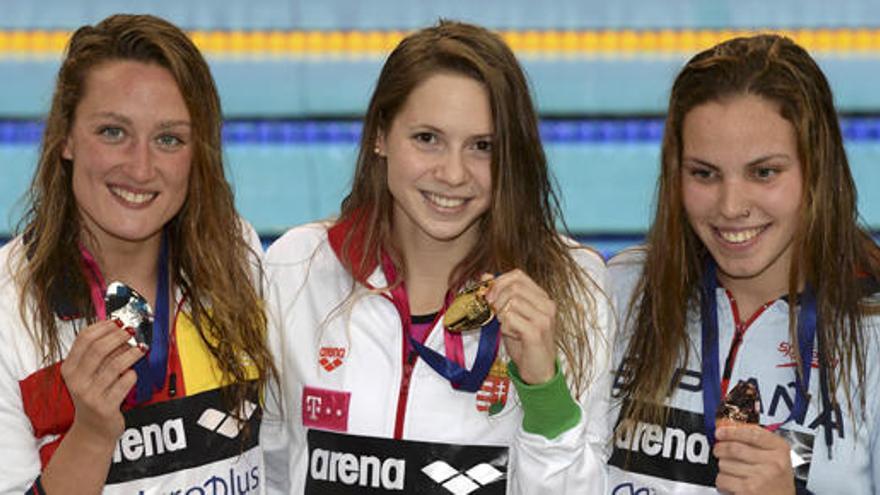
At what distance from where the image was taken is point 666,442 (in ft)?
8.25

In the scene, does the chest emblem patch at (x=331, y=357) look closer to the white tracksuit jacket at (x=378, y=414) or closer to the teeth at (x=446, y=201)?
the white tracksuit jacket at (x=378, y=414)

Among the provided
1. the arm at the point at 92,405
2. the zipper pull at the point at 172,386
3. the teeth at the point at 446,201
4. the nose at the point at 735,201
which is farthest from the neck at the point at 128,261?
the nose at the point at 735,201

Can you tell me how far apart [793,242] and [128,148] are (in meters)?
1.09

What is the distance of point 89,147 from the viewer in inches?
98.4

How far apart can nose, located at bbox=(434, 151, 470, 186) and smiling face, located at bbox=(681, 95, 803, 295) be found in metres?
0.37

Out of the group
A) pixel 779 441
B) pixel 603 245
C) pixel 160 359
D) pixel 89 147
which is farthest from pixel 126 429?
pixel 603 245

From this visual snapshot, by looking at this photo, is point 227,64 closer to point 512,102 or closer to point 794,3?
point 794,3

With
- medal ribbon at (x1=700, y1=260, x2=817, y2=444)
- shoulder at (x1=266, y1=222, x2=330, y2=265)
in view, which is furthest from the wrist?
shoulder at (x1=266, y1=222, x2=330, y2=265)

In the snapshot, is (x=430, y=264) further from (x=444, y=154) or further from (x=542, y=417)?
(x=542, y=417)

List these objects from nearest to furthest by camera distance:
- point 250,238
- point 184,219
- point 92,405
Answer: point 92,405
point 184,219
point 250,238

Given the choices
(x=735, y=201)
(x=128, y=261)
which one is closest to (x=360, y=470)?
(x=128, y=261)

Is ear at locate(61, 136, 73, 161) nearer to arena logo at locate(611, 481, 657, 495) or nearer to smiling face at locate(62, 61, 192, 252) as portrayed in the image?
smiling face at locate(62, 61, 192, 252)

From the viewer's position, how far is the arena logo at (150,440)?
2461 mm

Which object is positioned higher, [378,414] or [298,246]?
[298,246]
